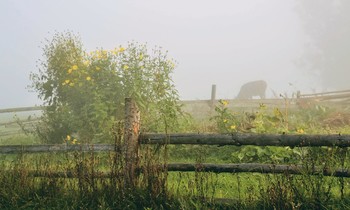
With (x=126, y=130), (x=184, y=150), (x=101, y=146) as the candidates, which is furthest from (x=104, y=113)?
(x=126, y=130)

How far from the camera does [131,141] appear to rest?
417 cm

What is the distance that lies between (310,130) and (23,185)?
6.12m

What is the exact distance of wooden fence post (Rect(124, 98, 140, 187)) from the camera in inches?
162

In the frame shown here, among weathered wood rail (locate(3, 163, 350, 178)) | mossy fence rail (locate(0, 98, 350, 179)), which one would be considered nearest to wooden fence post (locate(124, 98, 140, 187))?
mossy fence rail (locate(0, 98, 350, 179))

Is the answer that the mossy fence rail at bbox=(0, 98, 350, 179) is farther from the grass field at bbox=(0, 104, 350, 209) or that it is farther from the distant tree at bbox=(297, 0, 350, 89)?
the distant tree at bbox=(297, 0, 350, 89)

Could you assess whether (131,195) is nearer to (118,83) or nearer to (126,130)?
(126,130)

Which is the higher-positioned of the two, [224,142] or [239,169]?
[224,142]

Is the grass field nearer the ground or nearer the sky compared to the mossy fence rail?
nearer the ground

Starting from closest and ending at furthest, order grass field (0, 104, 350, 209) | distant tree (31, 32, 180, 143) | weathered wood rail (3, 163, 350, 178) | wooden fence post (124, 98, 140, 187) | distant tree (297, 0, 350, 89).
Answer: grass field (0, 104, 350, 209)
weathered wood rail (3, 163, 350, 178)
wooden fence post (124, 98, 140, 187)
distant tree (31, 32, 180, 143)
distant tree (297, 0, 350, 89)

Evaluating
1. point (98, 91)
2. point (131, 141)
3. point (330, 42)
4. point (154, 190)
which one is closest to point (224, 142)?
point (154, 190)

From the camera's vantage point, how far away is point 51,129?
10.2 meters

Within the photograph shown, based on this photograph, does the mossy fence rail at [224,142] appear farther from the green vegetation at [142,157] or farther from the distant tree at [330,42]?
the distant tree at [330,42]

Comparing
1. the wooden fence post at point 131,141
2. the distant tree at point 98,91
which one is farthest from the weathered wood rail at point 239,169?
the distant tree at point 98,91

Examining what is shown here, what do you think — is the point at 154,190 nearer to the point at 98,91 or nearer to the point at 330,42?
the point at 98,91
